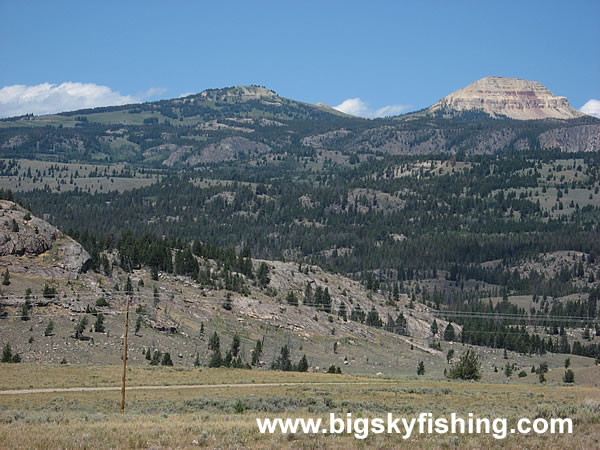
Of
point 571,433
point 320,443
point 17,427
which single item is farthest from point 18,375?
point 571,433

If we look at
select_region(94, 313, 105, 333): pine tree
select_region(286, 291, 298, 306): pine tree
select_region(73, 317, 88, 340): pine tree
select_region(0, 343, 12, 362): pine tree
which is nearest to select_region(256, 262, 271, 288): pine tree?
select_region(286, 291, 298, 306): pine tree

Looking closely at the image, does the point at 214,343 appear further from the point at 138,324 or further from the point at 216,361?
the point at 216,361

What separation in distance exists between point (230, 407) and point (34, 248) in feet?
312

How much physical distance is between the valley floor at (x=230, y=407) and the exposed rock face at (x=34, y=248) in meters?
50.7

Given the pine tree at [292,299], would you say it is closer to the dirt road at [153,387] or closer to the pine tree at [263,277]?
the pine tree at [263,277]

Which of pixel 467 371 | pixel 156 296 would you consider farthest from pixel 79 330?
pixel 467 371

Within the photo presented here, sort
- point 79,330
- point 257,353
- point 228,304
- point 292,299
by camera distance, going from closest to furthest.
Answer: point 79,330
point 257,353
point 228,304
point 292,299

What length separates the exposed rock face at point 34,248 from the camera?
13775cm

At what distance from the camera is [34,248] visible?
14312cm

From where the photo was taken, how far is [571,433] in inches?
1533

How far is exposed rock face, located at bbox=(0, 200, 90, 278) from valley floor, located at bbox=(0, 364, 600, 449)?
166 feet

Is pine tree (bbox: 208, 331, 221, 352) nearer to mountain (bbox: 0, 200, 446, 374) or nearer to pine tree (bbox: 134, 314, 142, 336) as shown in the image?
mountain (bbox: 0, 200, 446, 374)

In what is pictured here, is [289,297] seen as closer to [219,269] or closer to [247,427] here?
[219,269]

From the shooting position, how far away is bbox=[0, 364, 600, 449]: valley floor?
36.9 m
